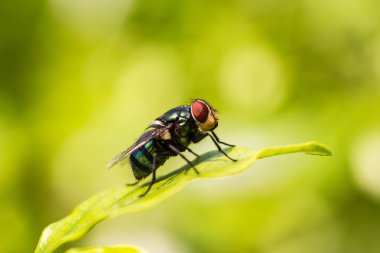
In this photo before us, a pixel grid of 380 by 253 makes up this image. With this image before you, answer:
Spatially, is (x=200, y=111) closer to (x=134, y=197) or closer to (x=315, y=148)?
(x=134, y=197)

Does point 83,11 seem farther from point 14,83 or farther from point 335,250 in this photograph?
point 335,250

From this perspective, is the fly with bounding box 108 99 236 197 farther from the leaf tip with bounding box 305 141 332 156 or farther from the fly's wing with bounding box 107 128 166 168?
the leaf tip with bounding box 305 141 332 156

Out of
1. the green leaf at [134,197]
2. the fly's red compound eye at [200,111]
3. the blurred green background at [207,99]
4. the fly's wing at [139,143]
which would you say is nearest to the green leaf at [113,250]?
the green leaf at [134,197]

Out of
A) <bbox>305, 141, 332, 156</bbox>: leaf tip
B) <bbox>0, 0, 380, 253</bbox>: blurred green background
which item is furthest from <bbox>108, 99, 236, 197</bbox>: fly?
<bbox>0, 0, 380, 253</bbox>: blurred green background

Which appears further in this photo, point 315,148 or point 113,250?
point 315,148

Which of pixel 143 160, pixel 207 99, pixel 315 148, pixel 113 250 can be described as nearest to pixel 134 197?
pixel 113 250

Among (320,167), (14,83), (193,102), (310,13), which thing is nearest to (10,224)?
(14,83)

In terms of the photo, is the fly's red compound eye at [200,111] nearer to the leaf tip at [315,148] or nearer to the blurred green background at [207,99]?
the leaf tip at [315,148]
